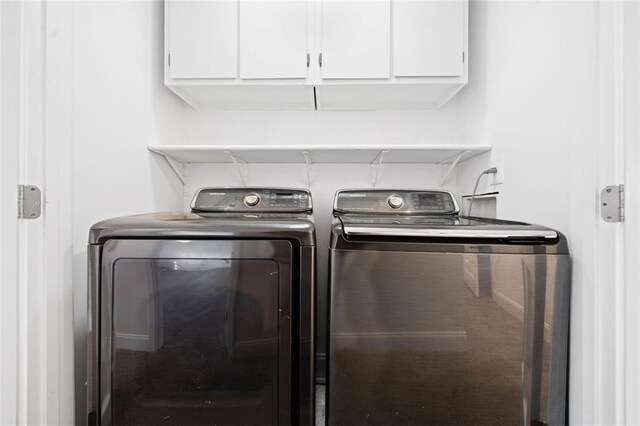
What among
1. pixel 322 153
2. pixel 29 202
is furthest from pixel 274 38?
pixel 29 202

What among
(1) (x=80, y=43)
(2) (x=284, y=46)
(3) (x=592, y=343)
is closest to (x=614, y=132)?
(3) (x=592, y=343)

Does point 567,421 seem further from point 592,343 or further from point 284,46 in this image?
point 284,46

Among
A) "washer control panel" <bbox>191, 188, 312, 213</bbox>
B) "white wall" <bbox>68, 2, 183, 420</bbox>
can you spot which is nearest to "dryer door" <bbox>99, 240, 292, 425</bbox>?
"white wall" <bbox>68, 2, 183, 420</bbox>

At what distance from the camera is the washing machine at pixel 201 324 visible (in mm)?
885

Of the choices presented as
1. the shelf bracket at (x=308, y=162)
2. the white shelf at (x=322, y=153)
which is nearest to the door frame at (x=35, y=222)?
the white shelf at (x=322, y=153)

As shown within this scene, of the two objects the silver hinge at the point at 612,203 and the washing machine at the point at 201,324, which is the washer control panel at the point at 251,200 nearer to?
the washing machine at the point at 201,324

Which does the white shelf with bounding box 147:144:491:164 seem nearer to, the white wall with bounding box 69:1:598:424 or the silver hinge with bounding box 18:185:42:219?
the white wall with bounding box 69:1:598:424

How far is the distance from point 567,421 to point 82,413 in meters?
1.60

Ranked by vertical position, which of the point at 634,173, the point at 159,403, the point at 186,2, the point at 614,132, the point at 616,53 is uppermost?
the point at 186,2

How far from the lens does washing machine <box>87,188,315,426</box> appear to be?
88 cm

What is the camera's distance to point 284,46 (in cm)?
149

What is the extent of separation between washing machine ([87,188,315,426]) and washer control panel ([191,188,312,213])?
0.64 m

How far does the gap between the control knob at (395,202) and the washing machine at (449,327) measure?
631 mm

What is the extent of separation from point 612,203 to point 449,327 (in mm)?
545
